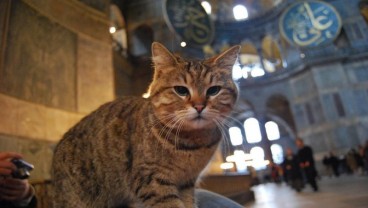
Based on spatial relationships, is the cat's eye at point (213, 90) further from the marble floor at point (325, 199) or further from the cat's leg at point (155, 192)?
the marble floor at point (325, 199)

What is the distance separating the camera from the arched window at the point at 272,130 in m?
32.6

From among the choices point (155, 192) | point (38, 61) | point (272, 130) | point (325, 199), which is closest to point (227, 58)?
point (155, 192)

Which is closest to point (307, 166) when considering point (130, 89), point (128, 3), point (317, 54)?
point (130, 89)

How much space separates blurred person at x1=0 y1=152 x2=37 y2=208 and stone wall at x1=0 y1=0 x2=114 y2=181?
1.88 meters

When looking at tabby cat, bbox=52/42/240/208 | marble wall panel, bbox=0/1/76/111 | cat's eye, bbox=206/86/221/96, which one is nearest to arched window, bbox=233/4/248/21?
marble wall panel, bbox=0/1/76/111

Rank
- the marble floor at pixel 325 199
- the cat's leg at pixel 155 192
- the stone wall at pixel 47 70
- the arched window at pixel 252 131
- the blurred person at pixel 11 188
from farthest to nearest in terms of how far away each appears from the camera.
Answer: the arched window at pixel 252 131
the marble floor at pixel 325 199
the stone wall at pixel 47 70
the blurred person at pixel 11 188
the cat's leg at pixel 155 192

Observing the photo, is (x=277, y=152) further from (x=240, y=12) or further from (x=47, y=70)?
(x=47, y=70)

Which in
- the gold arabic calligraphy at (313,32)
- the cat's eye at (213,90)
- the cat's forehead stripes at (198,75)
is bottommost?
the cat's eye at (213,90)

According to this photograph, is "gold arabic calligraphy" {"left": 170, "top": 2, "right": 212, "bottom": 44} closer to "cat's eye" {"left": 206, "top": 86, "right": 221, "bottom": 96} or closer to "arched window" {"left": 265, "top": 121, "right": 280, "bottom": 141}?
"cat's eye" {"left": 206, "top": 86, "right": 221, "bottom": 96}

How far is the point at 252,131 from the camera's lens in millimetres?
33312

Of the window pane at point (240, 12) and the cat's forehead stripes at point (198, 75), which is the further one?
the window pane at point (240, 12)

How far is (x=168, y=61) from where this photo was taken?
1.91 meters

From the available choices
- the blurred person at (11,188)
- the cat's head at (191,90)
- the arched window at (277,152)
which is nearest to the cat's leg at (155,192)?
the cat's head at (191,90)

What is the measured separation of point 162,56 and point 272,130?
32.7 meters
